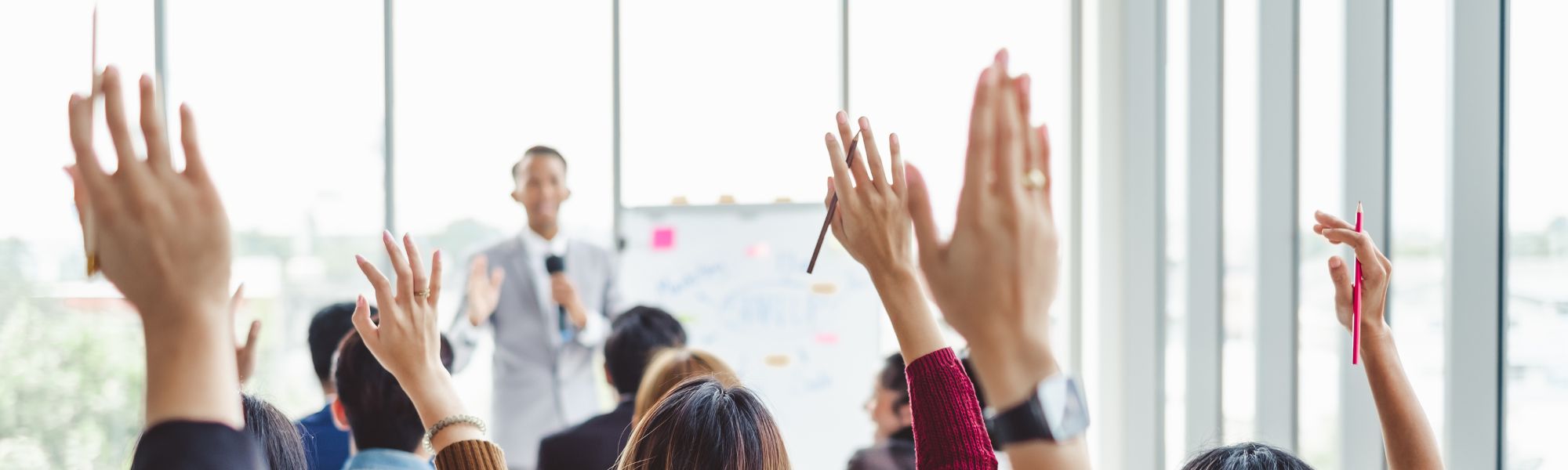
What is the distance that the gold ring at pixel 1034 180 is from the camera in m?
0.57

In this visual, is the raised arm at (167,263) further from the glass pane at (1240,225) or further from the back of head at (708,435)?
the glass pane at (1240,225)

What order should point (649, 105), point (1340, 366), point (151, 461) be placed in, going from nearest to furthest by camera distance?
point (151, 461) → point (1340, 366) → point (649, 105)

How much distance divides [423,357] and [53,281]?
3.85 meters

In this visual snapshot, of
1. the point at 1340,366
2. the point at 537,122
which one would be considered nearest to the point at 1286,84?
the point at 1340,366

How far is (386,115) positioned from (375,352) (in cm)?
330

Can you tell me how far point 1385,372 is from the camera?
1.33m

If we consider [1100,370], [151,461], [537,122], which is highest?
[537,122]

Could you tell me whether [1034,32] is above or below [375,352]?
above

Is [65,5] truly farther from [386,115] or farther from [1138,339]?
[1138,339]

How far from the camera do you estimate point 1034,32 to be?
168 inches

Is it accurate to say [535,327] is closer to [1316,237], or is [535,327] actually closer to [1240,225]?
[1240,225]

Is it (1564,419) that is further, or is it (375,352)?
(1564,419)

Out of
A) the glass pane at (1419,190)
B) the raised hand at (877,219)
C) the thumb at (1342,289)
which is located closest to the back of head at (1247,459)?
the thumb at (1342,289)

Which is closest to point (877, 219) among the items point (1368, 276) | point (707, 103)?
point (1368, 276)
